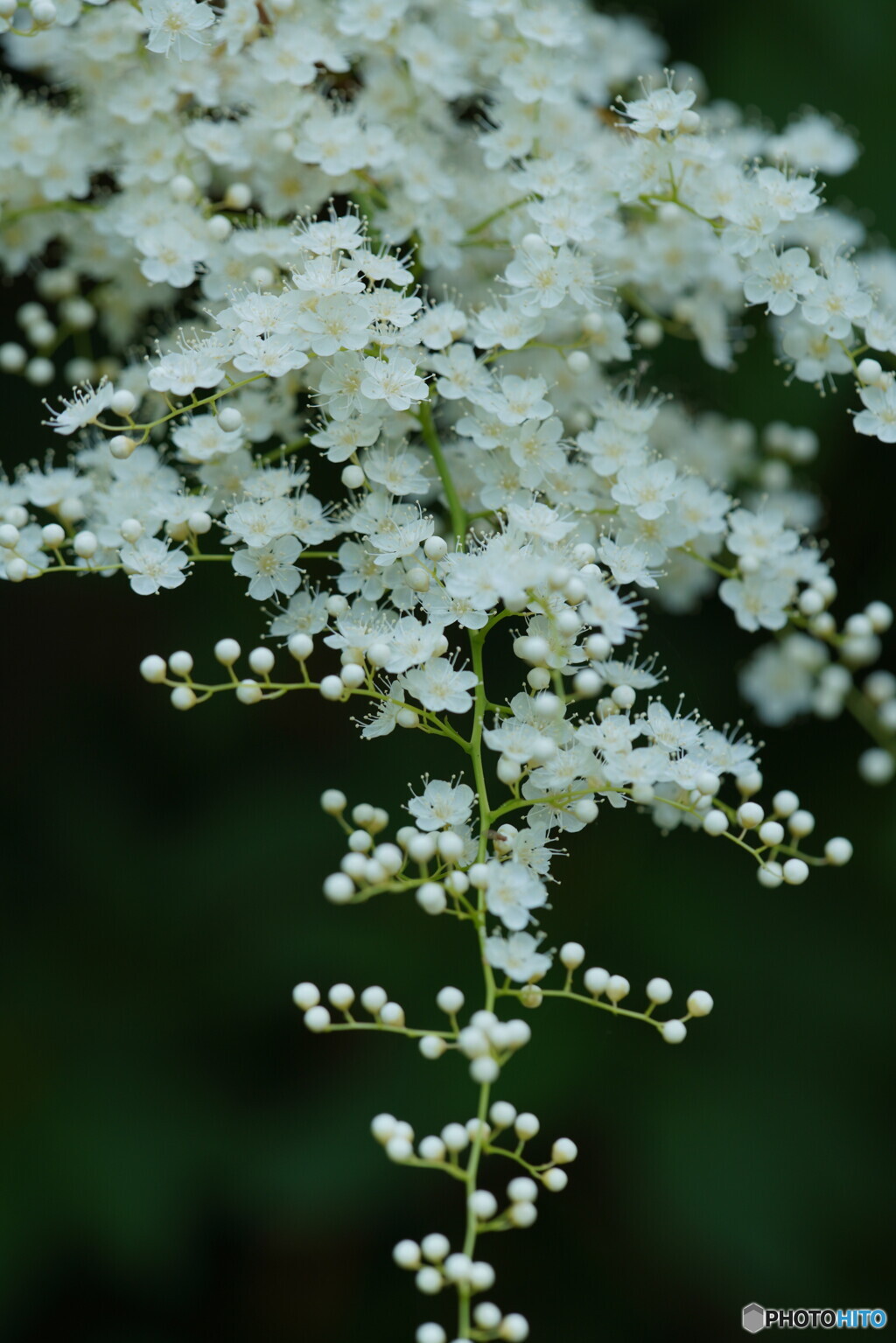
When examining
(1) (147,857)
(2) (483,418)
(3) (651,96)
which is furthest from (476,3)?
(1) (147,857)

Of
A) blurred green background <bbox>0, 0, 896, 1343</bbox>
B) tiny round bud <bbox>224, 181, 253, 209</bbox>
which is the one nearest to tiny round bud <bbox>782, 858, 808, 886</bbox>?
blurred green background <bbox>0, 0, 896, 1343</bbox>

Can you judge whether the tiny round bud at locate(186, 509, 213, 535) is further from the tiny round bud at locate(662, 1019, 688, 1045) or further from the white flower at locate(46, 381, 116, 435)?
the tiny round bud at locate(662, 1019, 688, 1045)

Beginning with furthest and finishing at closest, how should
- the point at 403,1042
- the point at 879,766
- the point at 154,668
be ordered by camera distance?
the point at 403,1042
the point at 879,766
the point at 154,668

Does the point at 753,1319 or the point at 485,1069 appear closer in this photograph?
the point at 485,1069

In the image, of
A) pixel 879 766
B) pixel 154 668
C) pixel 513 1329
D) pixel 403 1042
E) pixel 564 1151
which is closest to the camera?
pixel 513 1329

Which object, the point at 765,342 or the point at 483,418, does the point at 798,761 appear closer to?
the point at 765,342

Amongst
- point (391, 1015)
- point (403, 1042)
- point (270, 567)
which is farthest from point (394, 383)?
point (403, 1042)

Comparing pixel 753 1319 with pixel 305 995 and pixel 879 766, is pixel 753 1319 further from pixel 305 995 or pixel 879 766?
pixel 305 995
